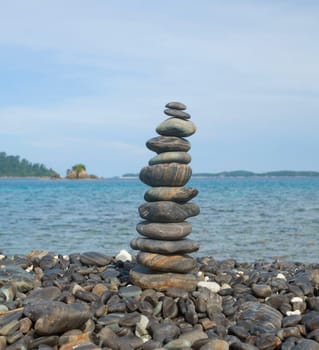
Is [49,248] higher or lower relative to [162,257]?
lower

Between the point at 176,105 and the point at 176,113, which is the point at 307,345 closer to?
the point at 176,113

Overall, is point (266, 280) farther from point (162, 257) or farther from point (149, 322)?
point (149, 322)

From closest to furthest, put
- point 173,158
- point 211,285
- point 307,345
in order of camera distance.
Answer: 1. point 307,345
2. point 211,285
3. point 173,158

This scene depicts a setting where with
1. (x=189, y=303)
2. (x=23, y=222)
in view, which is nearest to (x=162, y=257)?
(x=189, y=303)

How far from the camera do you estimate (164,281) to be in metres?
8.19

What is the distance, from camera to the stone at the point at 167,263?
8.24 meters

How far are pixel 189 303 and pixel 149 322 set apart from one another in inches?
30.1

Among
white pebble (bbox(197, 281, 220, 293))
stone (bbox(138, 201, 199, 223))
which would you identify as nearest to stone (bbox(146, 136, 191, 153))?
stone (bbox(138, 201, 199, 223))

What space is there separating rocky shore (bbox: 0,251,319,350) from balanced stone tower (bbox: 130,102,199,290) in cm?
26

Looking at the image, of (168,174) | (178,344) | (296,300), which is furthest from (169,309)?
(168,174)

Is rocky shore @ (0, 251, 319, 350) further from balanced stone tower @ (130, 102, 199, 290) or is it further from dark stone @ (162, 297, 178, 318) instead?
balanced stone tower @ (130, 102, 199, 290)

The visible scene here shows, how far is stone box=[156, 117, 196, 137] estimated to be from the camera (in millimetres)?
8695

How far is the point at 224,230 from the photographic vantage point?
20.8 meters

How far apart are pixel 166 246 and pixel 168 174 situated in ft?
3.56
